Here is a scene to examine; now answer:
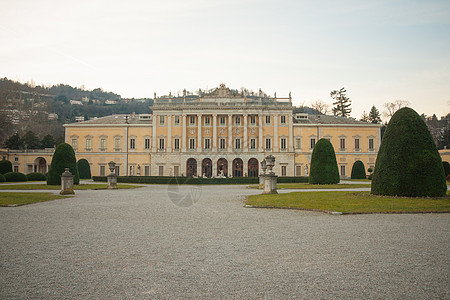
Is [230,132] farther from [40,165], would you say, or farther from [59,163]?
[40,165]

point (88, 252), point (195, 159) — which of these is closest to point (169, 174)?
point (195, 159)

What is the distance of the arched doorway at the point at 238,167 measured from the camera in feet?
177

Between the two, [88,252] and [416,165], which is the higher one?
[416,165]

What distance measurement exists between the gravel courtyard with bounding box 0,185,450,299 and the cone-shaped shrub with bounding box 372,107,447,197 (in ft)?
17.7

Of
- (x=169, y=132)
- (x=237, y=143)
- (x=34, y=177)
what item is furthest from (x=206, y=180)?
(x=34, y=177)

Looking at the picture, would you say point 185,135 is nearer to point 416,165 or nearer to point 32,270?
point 416,165

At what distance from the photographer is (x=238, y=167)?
54.1 metres

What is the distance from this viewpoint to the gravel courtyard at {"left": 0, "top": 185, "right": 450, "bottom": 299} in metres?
4.54

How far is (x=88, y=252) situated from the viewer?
21.3ft

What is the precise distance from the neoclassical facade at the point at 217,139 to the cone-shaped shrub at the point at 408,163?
120 feet

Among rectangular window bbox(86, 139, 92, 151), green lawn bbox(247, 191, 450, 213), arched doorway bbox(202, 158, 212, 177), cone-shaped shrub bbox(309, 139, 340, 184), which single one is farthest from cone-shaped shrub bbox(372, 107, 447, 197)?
rectangular window bbox(86, 139, 92, 151)

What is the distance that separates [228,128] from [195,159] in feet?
21.8

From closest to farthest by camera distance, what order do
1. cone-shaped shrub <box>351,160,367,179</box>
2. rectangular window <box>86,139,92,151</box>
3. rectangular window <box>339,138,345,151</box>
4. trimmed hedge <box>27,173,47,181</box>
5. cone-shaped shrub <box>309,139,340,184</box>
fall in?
cone-shaped shrub <box>309,139,340,184</box>
trimmed hedge <box>27,173,47,181</box>
cone-shaped shrub <box>351,160,367,179</box>
rectangular window <box>339,138,345,151</box>
rectangular window <box>86,139,92,151</box>

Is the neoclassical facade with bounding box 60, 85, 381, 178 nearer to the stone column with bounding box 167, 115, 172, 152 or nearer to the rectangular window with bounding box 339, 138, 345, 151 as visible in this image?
the rectangular window with bounding box 339, 138, 345, 151
